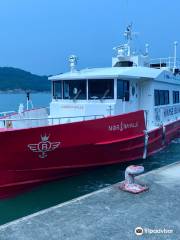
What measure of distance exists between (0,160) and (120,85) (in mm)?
4260

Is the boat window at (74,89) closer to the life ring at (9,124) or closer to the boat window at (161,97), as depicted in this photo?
the life ring at (9,124)

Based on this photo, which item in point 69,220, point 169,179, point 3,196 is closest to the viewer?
point 69,220

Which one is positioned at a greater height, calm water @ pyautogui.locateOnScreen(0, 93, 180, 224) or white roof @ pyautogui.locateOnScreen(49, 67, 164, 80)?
white roof @ pyautogui.locateOnScreen(49, 67, 164, 80)

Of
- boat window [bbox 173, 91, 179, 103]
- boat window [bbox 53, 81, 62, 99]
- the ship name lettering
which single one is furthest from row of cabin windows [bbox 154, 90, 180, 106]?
boat window [bbox 53, 81, 62, 99]

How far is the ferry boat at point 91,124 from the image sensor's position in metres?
6.99

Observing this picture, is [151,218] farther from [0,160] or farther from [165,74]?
[165,74]

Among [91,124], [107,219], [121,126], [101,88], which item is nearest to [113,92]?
[101,88]

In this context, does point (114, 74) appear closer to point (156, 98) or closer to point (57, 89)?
point (57, 89)

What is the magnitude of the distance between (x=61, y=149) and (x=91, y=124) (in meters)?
0.97

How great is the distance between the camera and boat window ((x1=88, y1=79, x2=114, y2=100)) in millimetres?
9297

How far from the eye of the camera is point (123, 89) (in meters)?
9.62

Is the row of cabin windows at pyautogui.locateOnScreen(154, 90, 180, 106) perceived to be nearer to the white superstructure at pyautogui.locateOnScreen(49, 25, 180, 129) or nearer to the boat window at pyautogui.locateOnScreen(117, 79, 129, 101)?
the white superstructure at pyautogui.locateOnScreen(49, 25, 180, 129)

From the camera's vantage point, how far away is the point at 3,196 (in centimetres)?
707

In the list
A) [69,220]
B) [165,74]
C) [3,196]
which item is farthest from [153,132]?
[69,220]
